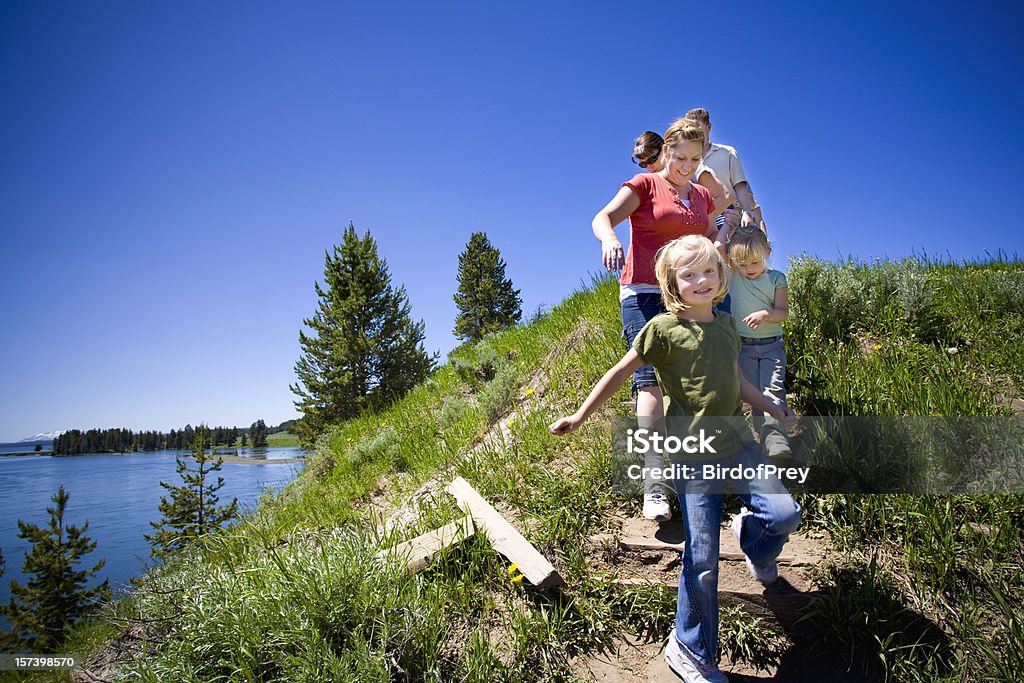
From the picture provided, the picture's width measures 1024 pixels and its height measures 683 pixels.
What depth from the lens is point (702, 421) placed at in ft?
6.77

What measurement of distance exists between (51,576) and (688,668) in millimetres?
29084

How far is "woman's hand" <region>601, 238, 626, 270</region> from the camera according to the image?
2.51m

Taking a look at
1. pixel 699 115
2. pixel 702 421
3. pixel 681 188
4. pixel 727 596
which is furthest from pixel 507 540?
pixel 699 115

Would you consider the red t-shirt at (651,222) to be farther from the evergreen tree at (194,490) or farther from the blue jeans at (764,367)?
the evergreen tree at (194,490)

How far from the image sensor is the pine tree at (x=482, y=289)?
33.6 metres

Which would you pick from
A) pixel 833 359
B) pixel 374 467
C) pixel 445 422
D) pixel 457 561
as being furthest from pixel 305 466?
pixel 833 359

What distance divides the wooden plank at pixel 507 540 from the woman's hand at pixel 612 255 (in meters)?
1.99

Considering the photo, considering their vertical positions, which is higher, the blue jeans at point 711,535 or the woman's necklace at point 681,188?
the woman's necklace at point 681,188

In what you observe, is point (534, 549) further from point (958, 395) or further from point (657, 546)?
point (958, 395)

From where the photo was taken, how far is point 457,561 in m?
3.03

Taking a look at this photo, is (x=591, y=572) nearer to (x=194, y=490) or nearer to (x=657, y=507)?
(x=657, y=507)

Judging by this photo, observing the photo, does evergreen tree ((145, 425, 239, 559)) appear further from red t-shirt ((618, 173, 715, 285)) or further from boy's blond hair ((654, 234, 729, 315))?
boy's blond hair ((654, 234, 729, 315))

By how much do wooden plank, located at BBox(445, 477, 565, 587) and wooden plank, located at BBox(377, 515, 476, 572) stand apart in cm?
10

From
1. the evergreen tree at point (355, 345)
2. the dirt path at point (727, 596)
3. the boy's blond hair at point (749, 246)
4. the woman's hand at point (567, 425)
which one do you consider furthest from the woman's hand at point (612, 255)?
the evergreen tree at point (355, 345)
